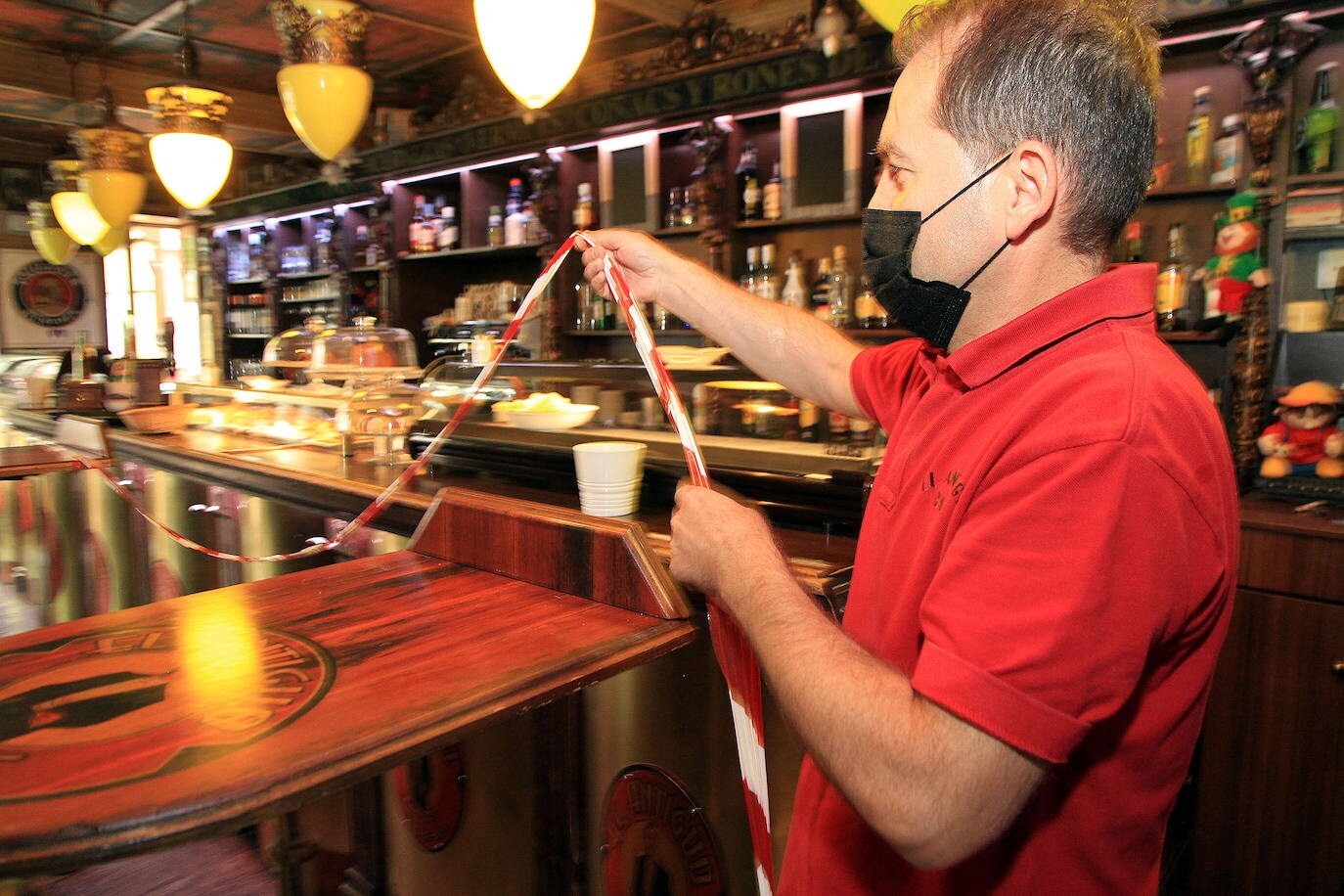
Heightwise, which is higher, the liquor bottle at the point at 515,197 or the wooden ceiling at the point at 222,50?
the wooden ceiling at the point at 222,50

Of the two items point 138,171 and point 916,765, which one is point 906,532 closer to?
point 916,765

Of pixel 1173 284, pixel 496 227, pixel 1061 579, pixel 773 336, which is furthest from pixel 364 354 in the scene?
pixel 496 227

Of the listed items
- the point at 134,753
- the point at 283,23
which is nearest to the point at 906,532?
the point at 134,753

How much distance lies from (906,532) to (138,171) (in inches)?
204

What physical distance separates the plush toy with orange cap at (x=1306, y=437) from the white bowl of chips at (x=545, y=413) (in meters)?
2.36

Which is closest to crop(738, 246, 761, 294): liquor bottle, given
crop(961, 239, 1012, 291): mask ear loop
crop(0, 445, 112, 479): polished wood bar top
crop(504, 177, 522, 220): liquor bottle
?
crop(504, 177, 522, 220): liquor bottle

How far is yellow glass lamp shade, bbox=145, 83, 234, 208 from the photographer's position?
3.66 metres

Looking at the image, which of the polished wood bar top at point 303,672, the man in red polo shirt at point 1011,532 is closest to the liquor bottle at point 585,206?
the polished wood bar top at point 303,672

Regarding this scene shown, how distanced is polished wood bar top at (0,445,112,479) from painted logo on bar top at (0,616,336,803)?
9.80 ft

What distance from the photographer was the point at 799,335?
1.66 metres

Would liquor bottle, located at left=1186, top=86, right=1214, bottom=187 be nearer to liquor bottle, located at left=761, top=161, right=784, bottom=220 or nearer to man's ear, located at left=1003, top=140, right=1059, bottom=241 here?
liquor bottle, located at left=761, top=161, right=784, bottom=220

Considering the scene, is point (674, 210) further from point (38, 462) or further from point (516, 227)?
point (38, 462)

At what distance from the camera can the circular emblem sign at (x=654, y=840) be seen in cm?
164

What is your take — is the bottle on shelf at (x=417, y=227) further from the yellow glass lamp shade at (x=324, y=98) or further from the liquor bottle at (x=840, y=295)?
the yellow glass lamp shade at (x=324, y=98)
